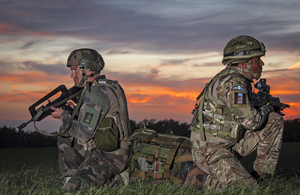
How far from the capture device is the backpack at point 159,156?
5.53m

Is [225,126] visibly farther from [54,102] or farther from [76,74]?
[54,102]

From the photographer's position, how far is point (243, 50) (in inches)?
203

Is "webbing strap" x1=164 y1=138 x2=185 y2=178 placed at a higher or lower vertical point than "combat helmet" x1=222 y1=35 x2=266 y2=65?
lower

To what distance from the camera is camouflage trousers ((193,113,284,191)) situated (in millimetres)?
4855

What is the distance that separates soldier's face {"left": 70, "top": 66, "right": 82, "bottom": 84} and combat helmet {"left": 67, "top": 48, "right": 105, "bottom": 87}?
0.08m

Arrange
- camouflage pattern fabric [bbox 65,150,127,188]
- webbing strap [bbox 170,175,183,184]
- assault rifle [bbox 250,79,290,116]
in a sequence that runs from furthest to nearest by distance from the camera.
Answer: assault rifle [bbox 250,79,290,116]
webbing strap [bbox 170,175,183,184]
camouflage pattern fabric [bbox 65,150,127,188]

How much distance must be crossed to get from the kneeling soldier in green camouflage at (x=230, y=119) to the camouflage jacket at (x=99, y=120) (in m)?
1.34

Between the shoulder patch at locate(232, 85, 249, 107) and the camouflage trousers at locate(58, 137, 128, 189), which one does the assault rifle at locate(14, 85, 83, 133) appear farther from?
the shoulder patch at locate(232, 85, 249, 107)

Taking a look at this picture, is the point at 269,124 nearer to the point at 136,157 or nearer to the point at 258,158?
the point at 258,158

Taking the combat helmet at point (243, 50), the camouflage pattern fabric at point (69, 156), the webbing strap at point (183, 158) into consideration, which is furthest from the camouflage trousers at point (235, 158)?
the camouflage pattern fabric at point (69, 156)

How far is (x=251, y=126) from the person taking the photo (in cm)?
477

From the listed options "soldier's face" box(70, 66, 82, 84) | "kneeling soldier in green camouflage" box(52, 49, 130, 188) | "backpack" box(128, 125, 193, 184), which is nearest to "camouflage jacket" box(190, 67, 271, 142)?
"backpack" box(128, 125, 193, 184)

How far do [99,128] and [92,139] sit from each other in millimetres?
336

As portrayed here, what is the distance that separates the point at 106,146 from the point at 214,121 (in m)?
1.86
